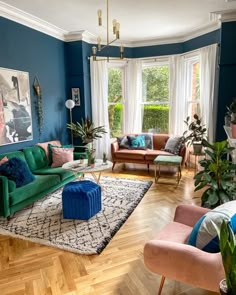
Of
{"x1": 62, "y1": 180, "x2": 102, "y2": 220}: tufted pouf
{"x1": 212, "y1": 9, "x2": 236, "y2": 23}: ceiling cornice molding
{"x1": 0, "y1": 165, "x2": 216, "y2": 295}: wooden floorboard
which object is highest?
{"x1": 212, "y1": 9, "x2": 236, "y2": 23}: ceiling cornice molding

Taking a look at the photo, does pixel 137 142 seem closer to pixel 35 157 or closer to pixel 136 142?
pixel 136 142

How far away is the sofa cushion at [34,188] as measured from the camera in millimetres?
3099

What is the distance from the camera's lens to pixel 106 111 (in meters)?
5.77

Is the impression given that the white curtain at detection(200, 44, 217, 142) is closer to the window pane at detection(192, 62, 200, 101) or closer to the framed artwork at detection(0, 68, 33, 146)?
the window pane at detection(192, 62, 200, 101)

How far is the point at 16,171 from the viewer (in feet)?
10.9

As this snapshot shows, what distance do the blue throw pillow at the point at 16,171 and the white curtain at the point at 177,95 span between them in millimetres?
3686

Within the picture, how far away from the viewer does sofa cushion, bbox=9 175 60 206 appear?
310 centimetres

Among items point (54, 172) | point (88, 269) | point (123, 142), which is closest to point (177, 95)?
point (123, 142)

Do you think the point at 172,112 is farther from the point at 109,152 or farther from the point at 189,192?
the point at 189,192

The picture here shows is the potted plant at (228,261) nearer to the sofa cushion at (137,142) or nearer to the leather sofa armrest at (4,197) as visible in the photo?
the leather sofa armrest at (4,197)

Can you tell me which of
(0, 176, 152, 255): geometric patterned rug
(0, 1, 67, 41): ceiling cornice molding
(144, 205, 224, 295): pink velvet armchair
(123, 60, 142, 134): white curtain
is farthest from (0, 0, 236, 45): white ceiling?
(144, 205, 224, 295): pink velvet armchair

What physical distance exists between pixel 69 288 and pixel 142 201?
199 cm

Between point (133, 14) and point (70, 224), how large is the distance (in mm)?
3470

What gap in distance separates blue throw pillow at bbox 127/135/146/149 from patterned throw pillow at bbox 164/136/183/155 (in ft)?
1.80
